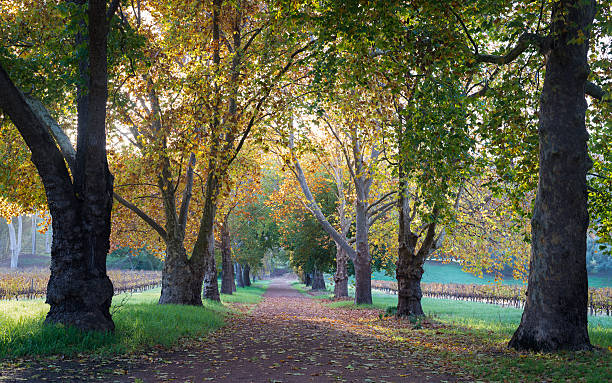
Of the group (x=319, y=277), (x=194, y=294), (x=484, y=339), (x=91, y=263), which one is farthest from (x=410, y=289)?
(x=319, y=277)

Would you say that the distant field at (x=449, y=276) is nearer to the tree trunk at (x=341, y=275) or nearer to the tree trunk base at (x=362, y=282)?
the tree trunk at (x=341, y=275)

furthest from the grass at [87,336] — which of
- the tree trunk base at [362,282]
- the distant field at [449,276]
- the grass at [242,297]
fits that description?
the distant field at [449,276]

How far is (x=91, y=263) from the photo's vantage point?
27.0 ft

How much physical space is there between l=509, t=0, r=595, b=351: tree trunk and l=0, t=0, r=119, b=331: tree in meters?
8.27

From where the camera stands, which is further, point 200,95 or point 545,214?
point 200,95

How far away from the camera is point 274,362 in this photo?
7.54 metres

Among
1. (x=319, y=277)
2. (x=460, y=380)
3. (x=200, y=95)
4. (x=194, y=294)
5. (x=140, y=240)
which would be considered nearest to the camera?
(x=460, y=380)

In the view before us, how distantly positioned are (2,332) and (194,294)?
9.04 metres

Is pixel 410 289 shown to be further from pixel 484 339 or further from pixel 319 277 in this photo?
pixel 319 277

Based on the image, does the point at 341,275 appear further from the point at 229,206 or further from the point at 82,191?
the point at 82,191

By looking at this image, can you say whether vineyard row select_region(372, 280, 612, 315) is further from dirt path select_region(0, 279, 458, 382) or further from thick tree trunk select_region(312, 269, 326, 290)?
dirt path select_region(0, 279, 458, 382)

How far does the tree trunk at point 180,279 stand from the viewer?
15492 millimetres

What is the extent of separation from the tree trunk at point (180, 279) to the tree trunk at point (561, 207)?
10.8m

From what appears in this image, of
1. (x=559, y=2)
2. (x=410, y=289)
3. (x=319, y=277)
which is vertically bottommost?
(x=319, y=277)
